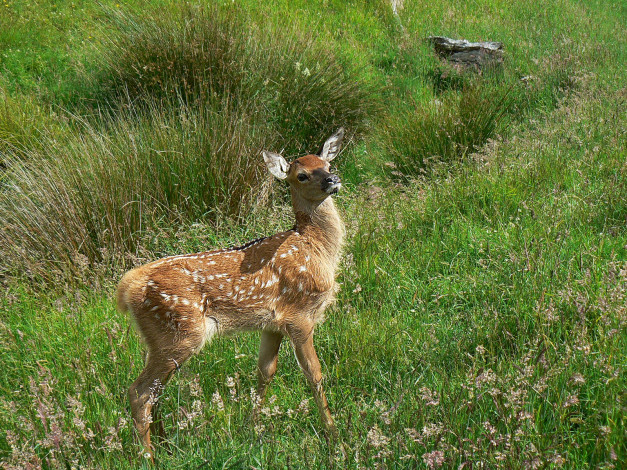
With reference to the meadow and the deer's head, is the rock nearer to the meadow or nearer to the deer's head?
the meadow

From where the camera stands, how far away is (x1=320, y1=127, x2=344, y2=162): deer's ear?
4.04 metres

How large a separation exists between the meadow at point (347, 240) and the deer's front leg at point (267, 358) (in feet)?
0.38

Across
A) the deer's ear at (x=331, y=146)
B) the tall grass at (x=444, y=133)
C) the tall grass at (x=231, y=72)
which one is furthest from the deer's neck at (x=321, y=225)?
the tall grass at (x=231, y=72)

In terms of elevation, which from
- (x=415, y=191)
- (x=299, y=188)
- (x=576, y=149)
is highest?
(x=299, y=188)

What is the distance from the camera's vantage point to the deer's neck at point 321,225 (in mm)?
3793

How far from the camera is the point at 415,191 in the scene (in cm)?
625

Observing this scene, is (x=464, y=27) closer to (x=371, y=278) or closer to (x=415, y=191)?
(x=415, y=191)

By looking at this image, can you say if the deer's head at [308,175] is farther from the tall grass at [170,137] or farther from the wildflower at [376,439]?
the tall grass at [170,137]

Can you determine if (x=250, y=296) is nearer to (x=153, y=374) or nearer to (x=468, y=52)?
(x=153, y=374)

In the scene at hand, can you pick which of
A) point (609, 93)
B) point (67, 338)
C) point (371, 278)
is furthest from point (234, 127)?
point (609, 93)

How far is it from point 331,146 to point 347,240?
108 cm

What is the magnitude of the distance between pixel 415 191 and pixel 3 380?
408 centimetres

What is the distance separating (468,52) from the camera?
35.7 feet

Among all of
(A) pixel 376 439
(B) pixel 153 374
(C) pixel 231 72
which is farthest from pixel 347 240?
(C) pixel 231 72
